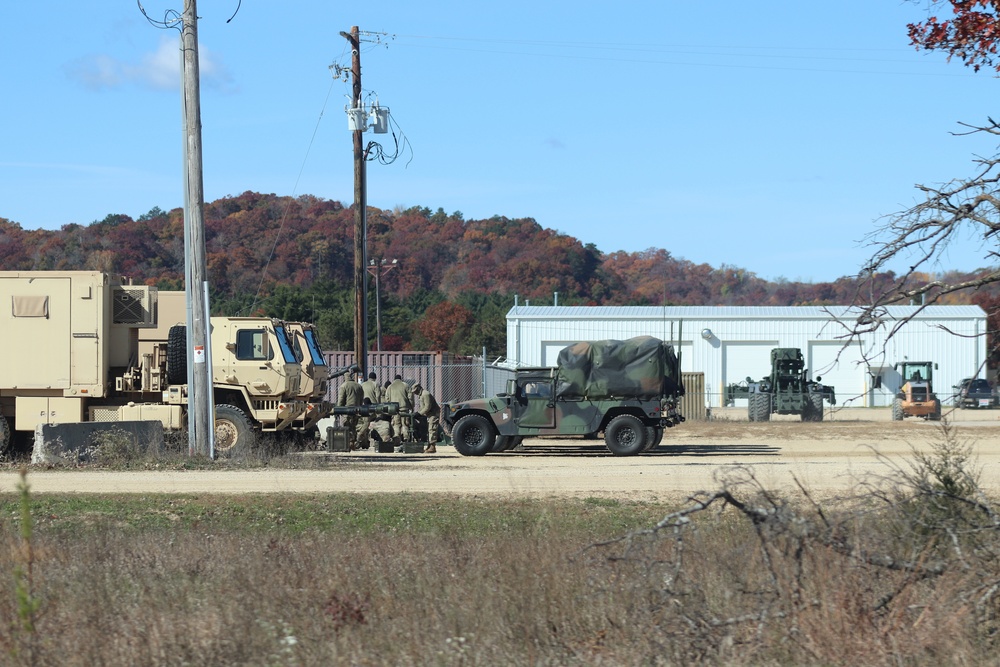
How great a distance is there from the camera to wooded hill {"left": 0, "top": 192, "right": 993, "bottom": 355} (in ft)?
213

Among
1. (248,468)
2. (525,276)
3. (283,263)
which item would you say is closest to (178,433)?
(248,468)

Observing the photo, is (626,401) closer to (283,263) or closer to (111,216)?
(283,263)

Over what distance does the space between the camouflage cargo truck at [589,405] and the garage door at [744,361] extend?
37661mm

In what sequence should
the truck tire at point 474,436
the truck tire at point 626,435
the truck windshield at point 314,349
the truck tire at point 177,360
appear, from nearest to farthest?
the truck tire at point 177,360 < the truck windshield at point 314,349 < the truck tire at point 626,435 < the truck tire at point 474,436

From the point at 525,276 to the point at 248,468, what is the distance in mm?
78844

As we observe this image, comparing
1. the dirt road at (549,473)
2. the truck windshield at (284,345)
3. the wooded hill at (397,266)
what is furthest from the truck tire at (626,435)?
the wooded hill at (397,266)

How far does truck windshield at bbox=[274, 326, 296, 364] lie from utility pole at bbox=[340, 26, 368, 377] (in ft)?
19.8

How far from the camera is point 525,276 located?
9688 cm

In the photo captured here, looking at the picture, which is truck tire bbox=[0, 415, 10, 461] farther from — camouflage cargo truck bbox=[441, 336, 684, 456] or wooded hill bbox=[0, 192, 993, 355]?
wooded hill bbox=[0, 192, 993, 355]

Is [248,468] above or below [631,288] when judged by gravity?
below

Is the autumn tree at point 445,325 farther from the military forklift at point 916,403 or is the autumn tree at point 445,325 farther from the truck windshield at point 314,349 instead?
the truck windshield at point 314,349

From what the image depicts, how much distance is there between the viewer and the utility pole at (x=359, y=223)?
1113 inches

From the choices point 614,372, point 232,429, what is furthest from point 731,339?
point 232,429

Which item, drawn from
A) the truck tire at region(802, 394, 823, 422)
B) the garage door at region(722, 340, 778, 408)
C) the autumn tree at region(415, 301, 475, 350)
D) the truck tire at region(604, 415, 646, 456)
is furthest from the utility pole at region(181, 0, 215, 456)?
the autumn tree at region(415, 301, 475, 350)
